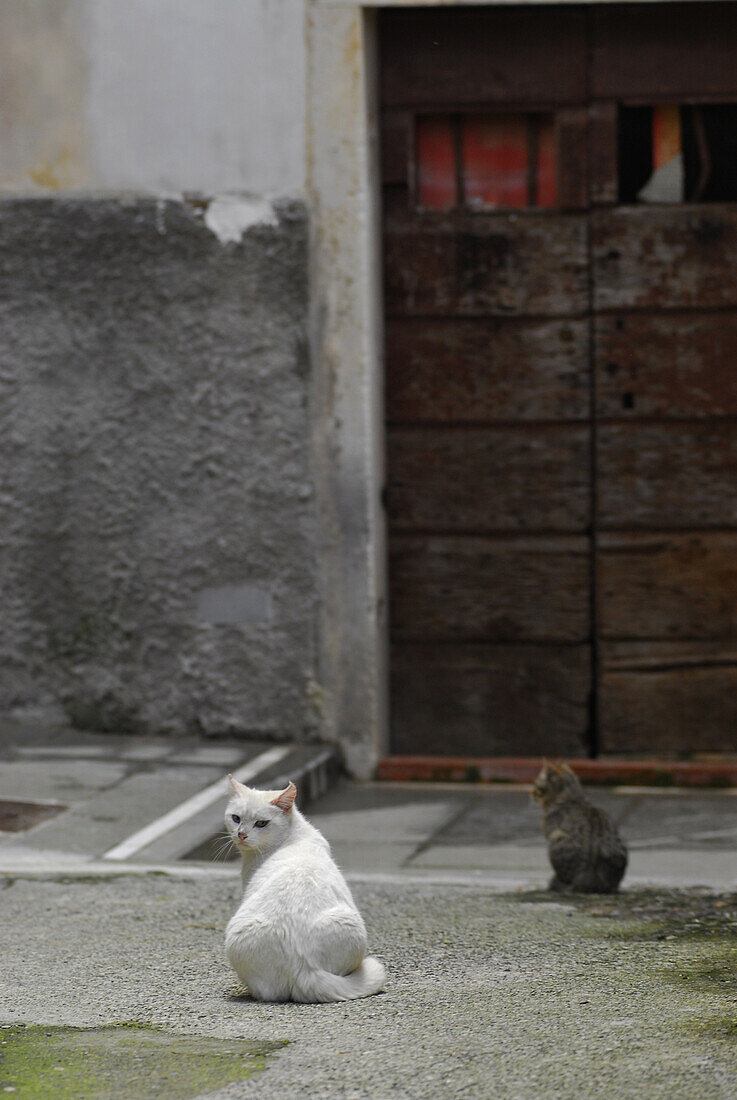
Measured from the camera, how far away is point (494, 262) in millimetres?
6684

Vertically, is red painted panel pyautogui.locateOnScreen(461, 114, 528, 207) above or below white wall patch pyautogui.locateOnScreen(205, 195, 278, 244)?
above

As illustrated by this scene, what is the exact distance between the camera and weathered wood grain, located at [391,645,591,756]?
6.72m

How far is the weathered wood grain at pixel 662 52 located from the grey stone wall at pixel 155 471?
5.27ft

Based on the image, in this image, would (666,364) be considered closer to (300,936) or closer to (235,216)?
(235,216)

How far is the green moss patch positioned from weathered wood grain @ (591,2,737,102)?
498cm

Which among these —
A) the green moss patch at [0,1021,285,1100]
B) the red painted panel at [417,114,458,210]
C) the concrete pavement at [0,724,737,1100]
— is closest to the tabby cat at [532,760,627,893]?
the concrete pavement at [0,724,737,1100]

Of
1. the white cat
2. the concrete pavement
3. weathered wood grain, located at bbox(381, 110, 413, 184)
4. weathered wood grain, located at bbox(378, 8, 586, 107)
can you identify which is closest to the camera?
the concrete pavement

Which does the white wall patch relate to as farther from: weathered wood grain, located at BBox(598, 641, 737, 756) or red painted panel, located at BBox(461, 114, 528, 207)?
weathered wood grain, located at BBox(598, 641, 737, 756)

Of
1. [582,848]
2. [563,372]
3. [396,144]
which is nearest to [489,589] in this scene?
[563,372]

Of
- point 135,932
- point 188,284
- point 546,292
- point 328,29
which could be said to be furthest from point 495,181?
point 135,932

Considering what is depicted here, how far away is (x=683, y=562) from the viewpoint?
6637 mm

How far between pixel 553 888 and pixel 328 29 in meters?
3.97

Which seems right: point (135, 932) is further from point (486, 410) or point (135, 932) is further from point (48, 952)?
point (486, 410)

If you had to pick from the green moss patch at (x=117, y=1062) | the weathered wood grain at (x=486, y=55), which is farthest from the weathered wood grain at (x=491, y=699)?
the green moss patch at (x=117, y=1062)
